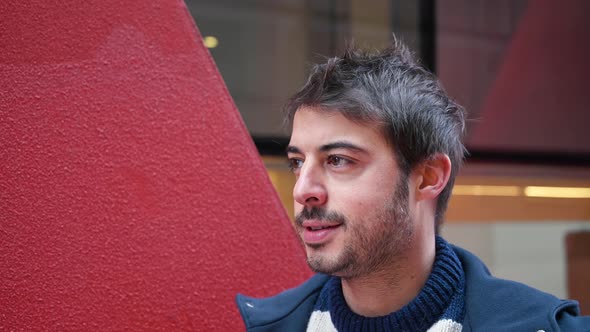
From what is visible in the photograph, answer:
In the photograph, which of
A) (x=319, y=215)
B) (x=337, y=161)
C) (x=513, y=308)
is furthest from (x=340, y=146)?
(x=513, y=308)

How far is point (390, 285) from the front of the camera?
1.91 meters

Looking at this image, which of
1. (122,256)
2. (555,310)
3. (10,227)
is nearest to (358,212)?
(555,310)

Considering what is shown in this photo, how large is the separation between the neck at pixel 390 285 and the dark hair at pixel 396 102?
19 cm

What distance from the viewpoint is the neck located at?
1.91 metres

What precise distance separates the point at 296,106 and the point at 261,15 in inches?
90.0

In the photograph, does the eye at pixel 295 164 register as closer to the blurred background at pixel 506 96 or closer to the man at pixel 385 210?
the man at pixel 385 210

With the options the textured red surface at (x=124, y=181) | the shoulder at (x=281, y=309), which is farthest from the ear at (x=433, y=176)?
the textured red surface at (x=124, y=181)

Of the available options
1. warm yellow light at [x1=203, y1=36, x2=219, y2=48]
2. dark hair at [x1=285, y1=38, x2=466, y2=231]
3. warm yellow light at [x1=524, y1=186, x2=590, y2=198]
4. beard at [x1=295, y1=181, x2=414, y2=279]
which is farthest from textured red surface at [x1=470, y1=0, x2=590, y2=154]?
beard at [x1=295, y1=181, x2=414, y2=279]

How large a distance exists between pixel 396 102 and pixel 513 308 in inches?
23.3

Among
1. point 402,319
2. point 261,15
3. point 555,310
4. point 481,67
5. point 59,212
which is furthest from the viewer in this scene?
point 481,67

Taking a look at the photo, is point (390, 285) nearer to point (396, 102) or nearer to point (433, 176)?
point (433, 176)

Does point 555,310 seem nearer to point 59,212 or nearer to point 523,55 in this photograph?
point 59,212

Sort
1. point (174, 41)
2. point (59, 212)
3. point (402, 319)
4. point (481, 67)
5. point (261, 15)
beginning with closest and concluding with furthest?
point (402, 319) < point (59, 212) < point (174, 41) < point (261, 15) < point (481, 67)

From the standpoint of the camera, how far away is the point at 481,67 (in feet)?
15.9
